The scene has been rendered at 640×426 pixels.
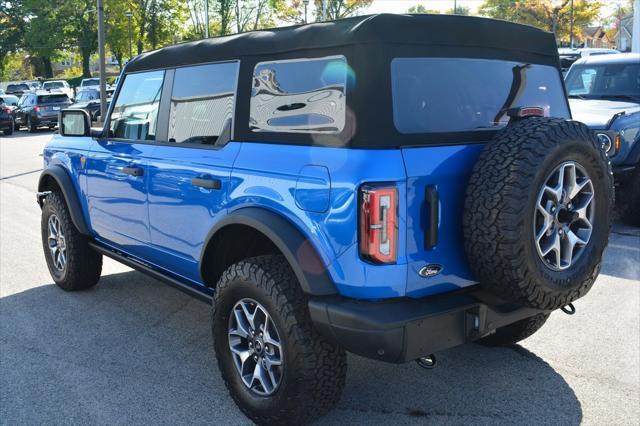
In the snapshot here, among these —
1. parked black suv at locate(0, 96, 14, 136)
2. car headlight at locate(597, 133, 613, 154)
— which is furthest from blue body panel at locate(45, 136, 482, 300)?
parked black suv at locate(0, 96, 14, 136)

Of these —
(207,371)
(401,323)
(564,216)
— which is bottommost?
(207,371)

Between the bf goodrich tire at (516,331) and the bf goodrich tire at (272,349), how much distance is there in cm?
147

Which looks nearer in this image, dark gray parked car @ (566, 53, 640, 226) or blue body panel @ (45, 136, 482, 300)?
blue body panel @ (45, 136, 482, 300)

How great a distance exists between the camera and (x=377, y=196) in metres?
2.66

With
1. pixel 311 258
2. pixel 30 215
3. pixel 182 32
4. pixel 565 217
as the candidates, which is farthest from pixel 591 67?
pixel 182 32

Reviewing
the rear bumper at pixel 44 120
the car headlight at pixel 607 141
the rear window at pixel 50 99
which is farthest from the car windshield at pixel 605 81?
the rear window at pixel 50 99

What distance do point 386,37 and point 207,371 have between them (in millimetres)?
2284

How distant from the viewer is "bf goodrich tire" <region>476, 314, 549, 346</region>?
3922 millimetres

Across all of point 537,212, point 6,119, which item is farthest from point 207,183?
point 6,119

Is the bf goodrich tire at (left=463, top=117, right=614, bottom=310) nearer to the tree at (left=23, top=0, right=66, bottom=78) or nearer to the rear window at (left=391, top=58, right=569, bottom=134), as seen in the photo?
the rear window at (left=391, top=58, right=569, bottom=134)

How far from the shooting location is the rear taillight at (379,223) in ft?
8.77

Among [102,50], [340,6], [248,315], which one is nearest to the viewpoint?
[248,315]

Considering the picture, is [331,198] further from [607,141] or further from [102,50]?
[102,50]

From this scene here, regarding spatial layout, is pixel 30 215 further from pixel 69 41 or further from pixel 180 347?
pixel 69 41
